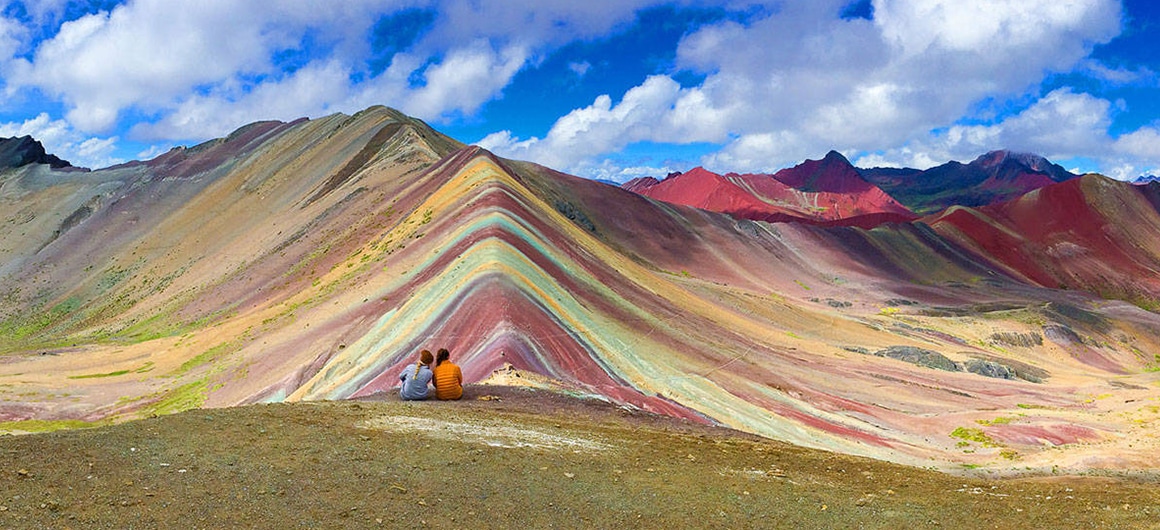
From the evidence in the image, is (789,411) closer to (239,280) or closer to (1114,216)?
(239,280)

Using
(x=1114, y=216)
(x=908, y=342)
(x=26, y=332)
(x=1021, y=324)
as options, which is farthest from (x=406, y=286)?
(x=1114, y=216)

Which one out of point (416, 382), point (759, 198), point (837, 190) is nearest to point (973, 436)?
point (416, 382)

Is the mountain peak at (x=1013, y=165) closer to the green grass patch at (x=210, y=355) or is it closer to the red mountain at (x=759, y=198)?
the red mountain at (x=759, y=198)

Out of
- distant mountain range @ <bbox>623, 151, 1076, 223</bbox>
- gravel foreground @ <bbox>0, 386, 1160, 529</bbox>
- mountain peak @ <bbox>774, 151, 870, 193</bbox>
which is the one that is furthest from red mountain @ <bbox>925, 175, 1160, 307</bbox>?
gravel foreground @ <bbox>0, 386, 1160, 529</bbox>

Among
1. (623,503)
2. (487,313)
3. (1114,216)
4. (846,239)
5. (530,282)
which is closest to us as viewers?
(623,503)

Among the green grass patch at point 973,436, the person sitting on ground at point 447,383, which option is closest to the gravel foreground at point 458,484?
the person sitting on ground at point 447,383

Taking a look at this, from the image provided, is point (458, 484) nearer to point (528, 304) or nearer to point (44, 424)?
point (528, 304)
